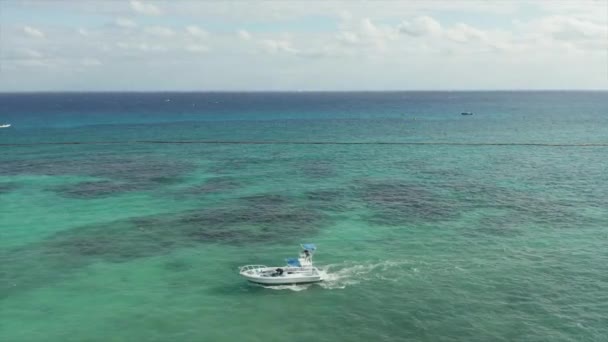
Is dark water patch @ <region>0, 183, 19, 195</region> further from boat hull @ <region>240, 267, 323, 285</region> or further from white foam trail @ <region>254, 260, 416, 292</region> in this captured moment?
white foam trail @ <region>254, 260, 416, 292</region>

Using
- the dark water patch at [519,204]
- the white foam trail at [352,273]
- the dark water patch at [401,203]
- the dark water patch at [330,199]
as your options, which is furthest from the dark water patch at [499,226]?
the dark water patch at [330,199]

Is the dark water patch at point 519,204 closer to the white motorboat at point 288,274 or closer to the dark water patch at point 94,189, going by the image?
the white motorboat at point 288,274

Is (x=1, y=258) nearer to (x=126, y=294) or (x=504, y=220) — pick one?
(x=126, y=294)

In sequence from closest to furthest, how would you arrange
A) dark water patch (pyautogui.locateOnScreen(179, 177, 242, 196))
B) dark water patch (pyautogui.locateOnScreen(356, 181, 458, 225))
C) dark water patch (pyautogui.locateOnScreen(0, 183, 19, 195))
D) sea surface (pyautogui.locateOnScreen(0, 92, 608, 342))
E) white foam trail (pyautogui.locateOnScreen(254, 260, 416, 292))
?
sea surface (pyautogui.locateOnScreen(0, 92, 608, 342)) < white foam trail (pyautogui.locateOnScreen(254, 260, 416, 292)) < dark water patch (pyautogui.locateOnScreen(356, 181, 458, 225)) < dark water patch (pyautogui.locateOnScreen(179, 177, 242, 196)) < dark water patch (pyautogui.locateOnScreen(0, 183, 19, 195))

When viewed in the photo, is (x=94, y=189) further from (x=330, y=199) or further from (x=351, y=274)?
(x=351, y=274)

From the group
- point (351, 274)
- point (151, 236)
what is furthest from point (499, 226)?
point (151, 236)

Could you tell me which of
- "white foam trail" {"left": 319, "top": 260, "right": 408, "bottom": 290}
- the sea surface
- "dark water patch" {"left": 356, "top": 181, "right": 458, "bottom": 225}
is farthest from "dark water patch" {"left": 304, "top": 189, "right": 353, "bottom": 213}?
"white foam trail" {"left": 319, "top": 260, "right": 408, "bottom": 290}

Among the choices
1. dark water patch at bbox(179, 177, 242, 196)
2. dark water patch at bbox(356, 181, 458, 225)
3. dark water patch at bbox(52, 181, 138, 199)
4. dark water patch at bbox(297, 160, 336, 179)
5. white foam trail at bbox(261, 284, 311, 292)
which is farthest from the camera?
dark water patch at bbox(297, 160, 336, 179)
